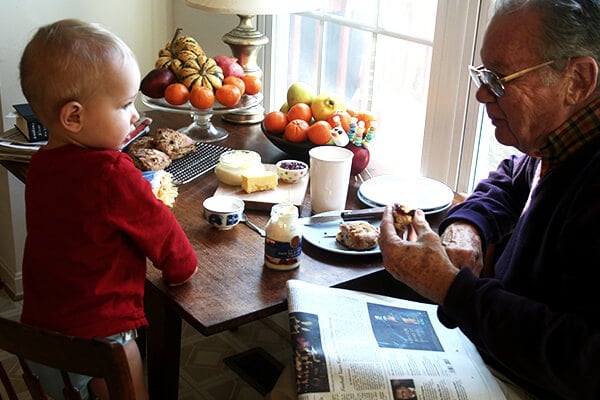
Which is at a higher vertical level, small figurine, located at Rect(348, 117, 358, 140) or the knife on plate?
small figurine, located at Rect(348, 117, 358, 140)

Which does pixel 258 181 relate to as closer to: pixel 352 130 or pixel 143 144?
pixel 352 130

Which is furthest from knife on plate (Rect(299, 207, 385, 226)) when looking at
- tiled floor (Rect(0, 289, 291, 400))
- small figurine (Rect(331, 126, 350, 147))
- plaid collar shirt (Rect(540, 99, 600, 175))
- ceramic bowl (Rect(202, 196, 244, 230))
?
tiled floor (Rect(0, 289, 291, 400))

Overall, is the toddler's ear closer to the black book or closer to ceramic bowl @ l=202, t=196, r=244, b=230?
ceramic bowl @ l=202, t=196, r=244, b=230

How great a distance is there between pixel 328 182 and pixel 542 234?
561 mm

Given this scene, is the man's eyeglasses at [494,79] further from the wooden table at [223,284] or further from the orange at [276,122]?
the orange at [276,122]

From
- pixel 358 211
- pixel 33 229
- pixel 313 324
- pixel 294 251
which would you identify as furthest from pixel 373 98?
pixel 33 229

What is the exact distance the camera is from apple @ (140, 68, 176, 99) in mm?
2133

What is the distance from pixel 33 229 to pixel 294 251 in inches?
20.4

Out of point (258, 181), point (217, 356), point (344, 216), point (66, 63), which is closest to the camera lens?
point (66, 63)

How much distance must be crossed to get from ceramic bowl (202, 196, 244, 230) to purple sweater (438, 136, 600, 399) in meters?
0.53

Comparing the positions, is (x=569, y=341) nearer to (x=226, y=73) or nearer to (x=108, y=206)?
(x=108, y=206)

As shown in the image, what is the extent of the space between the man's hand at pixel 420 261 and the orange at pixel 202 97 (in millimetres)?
830

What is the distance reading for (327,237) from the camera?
1.61 m

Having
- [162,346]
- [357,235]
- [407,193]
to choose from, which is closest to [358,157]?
[407,193]
